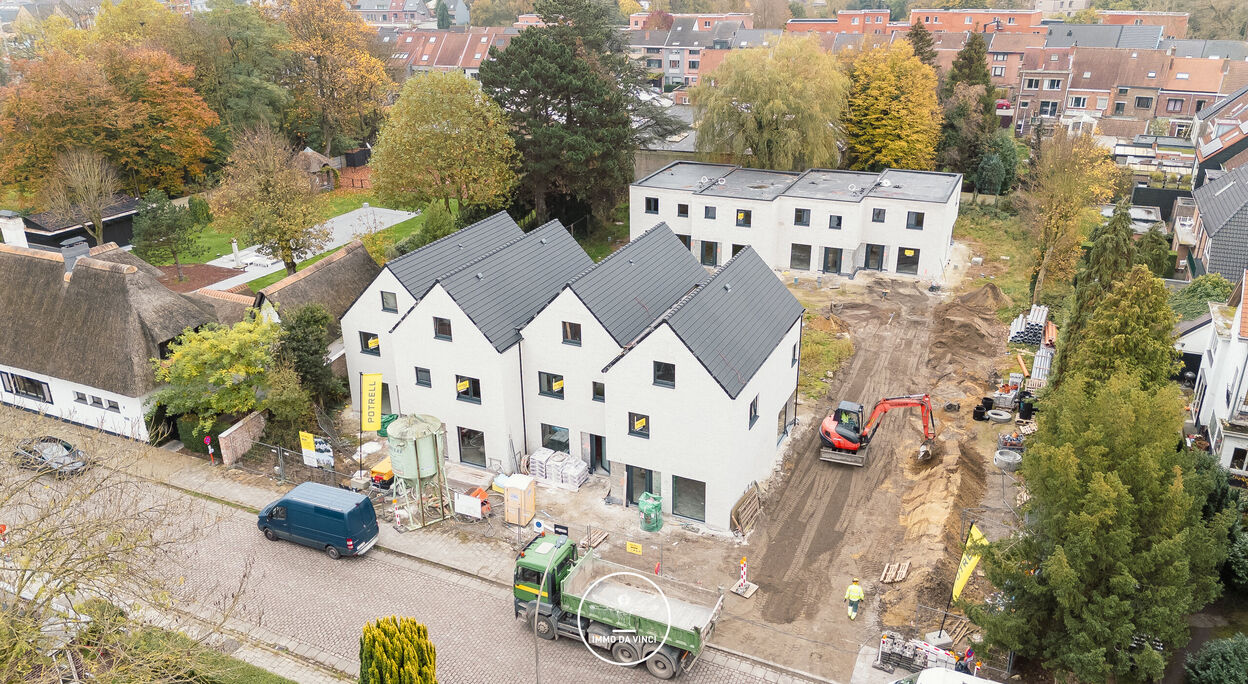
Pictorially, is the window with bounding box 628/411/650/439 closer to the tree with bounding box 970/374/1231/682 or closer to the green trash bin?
the green trash bin

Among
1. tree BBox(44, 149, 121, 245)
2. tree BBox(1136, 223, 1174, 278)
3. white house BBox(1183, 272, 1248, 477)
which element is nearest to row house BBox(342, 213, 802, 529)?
white house BBox(1183, 272, 1248, 477)

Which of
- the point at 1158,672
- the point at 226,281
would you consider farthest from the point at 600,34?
the point at 1158,672

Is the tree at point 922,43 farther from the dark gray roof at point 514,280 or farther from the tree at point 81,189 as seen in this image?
the tree at point 81,189

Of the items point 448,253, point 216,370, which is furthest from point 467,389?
point 216,370

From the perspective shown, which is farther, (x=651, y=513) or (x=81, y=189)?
(x=81, y=189)

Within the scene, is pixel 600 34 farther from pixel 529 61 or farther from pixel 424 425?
pixel 424 425

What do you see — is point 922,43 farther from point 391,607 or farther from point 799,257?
point 391,607
